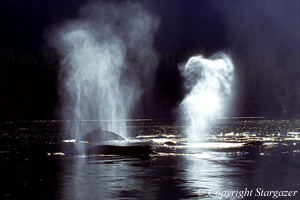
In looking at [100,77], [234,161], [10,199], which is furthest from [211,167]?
[100,77]

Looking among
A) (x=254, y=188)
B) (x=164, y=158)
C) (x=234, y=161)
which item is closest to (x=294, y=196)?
(x=254, y=188)

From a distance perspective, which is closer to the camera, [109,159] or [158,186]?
[158,186]

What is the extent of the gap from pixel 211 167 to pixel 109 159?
31.9ft

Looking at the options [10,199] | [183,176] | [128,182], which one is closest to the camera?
[10,199]

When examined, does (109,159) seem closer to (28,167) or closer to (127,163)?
(127,163)

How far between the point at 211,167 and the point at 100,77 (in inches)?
4582

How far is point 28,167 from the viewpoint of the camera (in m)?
46.6

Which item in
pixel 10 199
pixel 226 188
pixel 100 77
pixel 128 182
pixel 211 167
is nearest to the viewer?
pixel 10 199

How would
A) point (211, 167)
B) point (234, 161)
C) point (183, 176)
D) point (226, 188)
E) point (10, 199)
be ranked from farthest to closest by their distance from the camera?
1. point (234, 161)
2. point (211, 167)
3. point (183, 176)
4. point (226, 188)
5. point (10, 199)

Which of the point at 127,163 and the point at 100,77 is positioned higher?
the point at 100,77

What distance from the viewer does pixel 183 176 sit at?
40.6m

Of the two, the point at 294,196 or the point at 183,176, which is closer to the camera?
the point at 294,196

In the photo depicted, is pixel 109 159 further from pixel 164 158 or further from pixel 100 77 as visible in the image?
pixel 100 77

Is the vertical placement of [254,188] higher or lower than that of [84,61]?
lower
